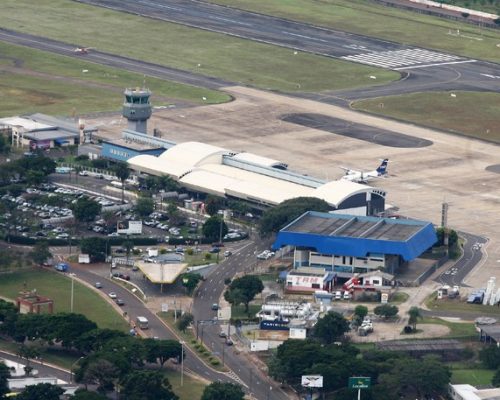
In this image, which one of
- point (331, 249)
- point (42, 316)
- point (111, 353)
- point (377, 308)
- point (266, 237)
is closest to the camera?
point (111, 353)

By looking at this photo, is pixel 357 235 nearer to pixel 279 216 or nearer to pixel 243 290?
pixel 279 216

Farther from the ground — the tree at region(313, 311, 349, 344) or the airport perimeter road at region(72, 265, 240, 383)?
the tree at region(313, 311, 349, 344)

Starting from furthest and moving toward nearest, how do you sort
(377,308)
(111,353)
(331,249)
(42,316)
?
(331,249) < (377,308) < (42,316) < (111,353)

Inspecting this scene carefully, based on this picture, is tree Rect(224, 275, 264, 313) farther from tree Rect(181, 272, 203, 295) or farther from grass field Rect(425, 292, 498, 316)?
grass field Rect(425, 292, 498, 316)

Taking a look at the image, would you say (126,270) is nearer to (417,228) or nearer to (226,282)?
(226,282)

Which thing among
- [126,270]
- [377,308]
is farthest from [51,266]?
[377,308]

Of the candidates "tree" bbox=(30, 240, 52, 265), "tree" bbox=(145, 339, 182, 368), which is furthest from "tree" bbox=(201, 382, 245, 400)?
"tree" bbox=(30, 240, 52, 265)
